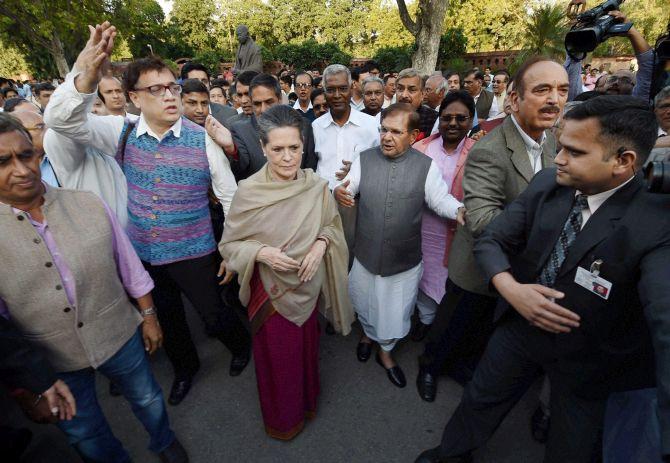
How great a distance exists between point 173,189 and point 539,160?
7.52ft

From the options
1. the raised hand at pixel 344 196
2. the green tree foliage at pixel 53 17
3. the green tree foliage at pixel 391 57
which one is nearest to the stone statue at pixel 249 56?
the raised hand at pixel 344 196

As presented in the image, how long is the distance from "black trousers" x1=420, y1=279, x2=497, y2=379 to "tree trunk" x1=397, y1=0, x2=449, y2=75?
11.7 m

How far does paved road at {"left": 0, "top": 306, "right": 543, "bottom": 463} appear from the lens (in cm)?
236

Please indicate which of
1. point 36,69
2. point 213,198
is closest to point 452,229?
point 213,198

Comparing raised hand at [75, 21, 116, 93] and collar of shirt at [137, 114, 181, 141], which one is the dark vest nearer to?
collar of shirt at [137, 114, 181, 141]

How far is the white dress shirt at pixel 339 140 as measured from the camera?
3.59 meters

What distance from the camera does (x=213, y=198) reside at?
2904 millimetres

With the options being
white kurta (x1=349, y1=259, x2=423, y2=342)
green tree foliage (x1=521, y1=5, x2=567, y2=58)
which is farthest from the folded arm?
green tree foliage (x1=521, y1=5, x2=567, y2=58)

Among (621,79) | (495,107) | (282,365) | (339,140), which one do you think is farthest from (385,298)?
(495,107)

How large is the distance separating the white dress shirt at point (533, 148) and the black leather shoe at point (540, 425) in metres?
1.67

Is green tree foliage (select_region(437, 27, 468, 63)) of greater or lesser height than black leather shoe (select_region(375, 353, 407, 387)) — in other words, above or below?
above

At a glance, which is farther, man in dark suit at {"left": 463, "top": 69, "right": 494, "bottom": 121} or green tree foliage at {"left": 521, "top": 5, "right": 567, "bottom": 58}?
green tree foliage at {"left": 521, "top": 5, "right": 567, "bottom": 58}

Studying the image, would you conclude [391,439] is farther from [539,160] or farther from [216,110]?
[216,110]

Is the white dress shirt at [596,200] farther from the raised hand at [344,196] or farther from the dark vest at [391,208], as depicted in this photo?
the raised hand at [344,196]
